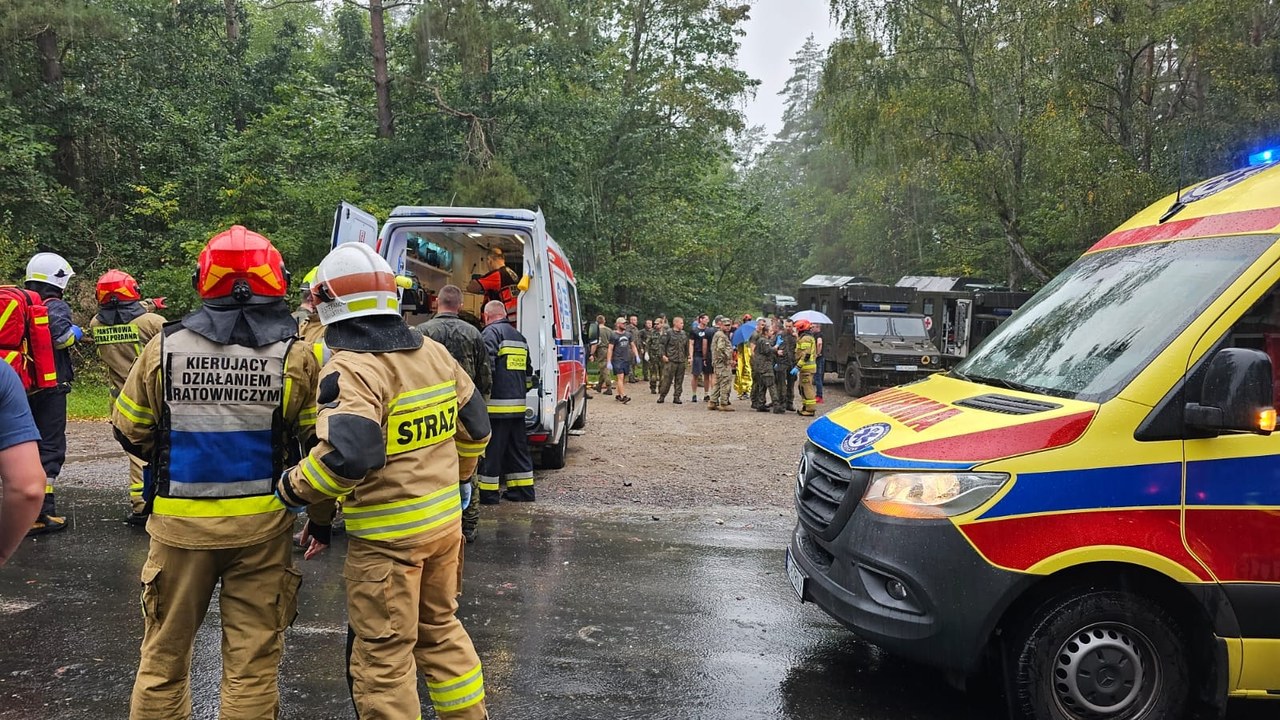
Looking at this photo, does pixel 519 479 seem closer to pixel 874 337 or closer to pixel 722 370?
pixel 722 370

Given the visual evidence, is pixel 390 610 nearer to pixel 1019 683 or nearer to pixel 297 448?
pixel 297 448

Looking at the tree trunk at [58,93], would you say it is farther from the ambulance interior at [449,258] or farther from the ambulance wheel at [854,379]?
the ambulance wheel at [854,379]

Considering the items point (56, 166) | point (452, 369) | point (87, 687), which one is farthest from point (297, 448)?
point (56, 166)

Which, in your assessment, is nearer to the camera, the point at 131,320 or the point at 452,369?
the point at 452,369

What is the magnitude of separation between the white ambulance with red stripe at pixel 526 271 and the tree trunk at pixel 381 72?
12392 mm

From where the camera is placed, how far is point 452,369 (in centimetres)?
Answer: 326

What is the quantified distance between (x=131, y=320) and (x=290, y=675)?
13.1 ft

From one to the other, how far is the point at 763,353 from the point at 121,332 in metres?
11.1

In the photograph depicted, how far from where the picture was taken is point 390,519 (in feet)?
9.54

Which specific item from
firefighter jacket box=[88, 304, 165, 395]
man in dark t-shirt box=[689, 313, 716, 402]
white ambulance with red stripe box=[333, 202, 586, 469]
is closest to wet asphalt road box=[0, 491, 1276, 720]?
firefighter jacket box=[88, 304, 165, 395]

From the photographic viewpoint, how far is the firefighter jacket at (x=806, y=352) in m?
15.2

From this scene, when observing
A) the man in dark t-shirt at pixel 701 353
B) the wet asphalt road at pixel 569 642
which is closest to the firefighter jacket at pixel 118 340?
the wet asphalt road at pixel 569 642

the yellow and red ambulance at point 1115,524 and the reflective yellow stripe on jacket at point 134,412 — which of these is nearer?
the reflective yellow stripe on jacket at point 134,412

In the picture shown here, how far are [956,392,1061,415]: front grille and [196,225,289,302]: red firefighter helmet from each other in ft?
9.54
